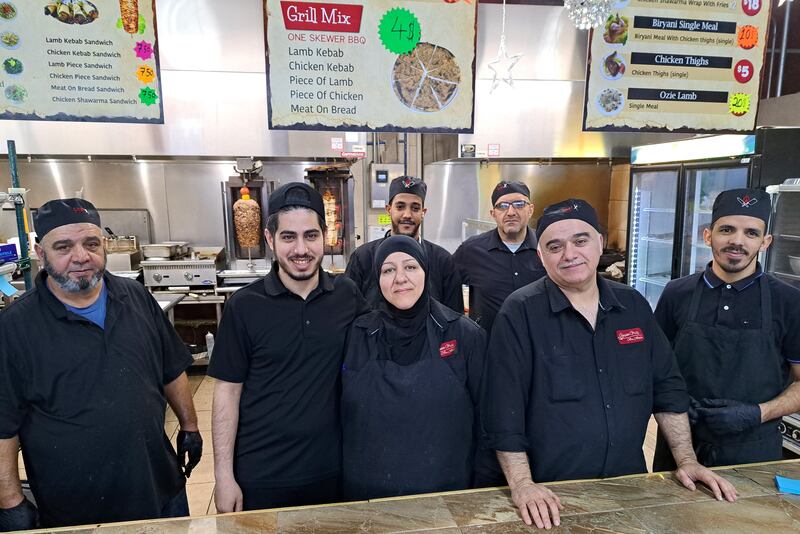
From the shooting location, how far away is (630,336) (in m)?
1.72

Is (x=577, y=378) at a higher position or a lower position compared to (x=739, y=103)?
lower

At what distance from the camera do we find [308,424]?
1807 mm

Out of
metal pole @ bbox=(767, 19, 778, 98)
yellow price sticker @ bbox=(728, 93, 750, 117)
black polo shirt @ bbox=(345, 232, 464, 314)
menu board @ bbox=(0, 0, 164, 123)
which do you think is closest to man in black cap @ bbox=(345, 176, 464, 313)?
black polo shirt @ bbox=(345, 232, 464, 314)

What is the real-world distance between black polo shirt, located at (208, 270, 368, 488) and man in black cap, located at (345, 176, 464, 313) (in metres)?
0.99

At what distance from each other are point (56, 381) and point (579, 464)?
1923 millimetres

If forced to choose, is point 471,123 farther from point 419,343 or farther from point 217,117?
point 217,117

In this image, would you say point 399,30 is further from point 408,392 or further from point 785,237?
point 785,237

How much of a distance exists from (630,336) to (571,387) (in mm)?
300

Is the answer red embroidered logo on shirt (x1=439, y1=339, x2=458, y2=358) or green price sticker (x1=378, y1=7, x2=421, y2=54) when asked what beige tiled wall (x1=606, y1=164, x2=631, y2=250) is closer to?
green price sticker (x1=378, y1=7, x2=421, y2=54)

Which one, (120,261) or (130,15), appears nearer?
(130,15)

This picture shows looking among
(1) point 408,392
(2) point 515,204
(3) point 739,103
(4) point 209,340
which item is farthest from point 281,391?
(4) point 209,340

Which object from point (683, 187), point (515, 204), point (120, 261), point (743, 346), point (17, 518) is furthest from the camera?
point (120, 261)

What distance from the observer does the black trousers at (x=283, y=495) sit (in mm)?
1834

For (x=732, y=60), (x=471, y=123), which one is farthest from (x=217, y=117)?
(x=732, y=60)
